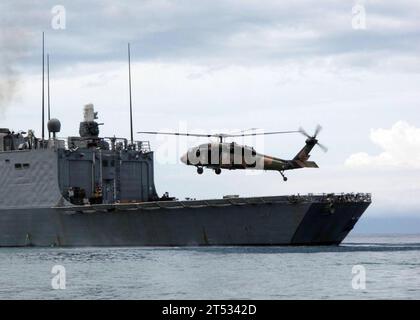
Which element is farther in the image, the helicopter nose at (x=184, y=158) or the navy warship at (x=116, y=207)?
the helicopter nose at (x=184, y=158)

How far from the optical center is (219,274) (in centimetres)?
3191

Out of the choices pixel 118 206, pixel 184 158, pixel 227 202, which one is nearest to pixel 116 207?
pixel 118 206

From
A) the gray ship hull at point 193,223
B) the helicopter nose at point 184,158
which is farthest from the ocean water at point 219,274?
the helicopter nose at point 184,158

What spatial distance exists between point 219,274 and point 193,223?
14984 mm

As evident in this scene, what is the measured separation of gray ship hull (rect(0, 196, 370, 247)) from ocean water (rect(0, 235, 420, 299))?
152 cm

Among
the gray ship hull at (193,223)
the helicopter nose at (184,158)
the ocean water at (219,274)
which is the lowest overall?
the ocean water at (219,274)

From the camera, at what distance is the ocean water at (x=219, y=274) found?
27.6 metres

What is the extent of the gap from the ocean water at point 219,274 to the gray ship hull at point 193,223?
1.52 meters

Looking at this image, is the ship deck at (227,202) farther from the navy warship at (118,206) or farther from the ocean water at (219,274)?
the ocean water at (219,274)

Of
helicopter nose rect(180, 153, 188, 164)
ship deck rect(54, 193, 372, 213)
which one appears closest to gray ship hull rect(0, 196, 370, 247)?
ship deck rect(54, 193, 372, 213)
